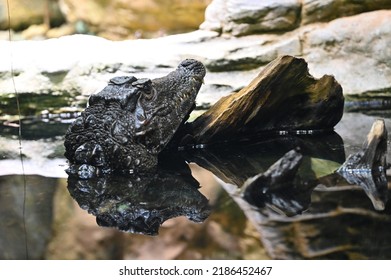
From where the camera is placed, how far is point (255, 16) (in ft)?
25.3

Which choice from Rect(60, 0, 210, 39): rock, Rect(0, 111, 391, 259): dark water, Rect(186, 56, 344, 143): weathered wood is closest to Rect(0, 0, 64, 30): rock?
Rect(60, 0, 210, 39): rock

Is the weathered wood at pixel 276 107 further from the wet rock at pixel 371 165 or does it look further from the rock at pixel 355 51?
the rock at pixel 355 51

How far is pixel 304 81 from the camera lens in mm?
5453

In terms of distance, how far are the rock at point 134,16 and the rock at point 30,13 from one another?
0.39 feet

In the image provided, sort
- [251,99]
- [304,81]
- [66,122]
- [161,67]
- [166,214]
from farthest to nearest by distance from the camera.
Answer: [161,67] < [66,122] < [304,81] < [251,99] < [166,214]

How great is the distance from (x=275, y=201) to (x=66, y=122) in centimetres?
359

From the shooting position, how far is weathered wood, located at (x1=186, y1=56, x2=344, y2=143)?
199 inches

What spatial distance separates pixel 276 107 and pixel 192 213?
2.00 meters

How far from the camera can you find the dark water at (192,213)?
3082 mm

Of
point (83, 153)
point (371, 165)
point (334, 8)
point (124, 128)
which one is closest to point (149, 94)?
point (124, 128)

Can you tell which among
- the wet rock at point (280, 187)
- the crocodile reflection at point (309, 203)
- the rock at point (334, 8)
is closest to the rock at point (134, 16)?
the rock at point (334, 8)
